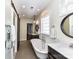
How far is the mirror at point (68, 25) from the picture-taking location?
288 cm

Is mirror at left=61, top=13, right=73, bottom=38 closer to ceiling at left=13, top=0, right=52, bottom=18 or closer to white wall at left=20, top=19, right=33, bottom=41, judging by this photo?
ceiling at left=13, top=0, right=52, bottom=18

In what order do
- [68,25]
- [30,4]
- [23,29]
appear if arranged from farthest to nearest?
[23,29]
[30,4]
[68,25]

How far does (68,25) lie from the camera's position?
10.1ft

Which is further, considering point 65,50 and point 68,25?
point 68,25

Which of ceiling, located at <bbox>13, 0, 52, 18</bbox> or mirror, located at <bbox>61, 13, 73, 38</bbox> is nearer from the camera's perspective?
mirror, located at <bbox>61, 13, 73, 38</bbox>

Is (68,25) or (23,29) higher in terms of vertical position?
(68,25)

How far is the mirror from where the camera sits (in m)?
2.88

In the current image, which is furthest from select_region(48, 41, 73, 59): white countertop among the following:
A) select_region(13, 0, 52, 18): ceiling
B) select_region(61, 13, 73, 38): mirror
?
select_region(13, 0, 52, 18): ceiling

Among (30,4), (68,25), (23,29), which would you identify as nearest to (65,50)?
(68,25)

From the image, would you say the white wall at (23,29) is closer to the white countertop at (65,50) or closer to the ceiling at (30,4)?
the ceiling at (30,4)

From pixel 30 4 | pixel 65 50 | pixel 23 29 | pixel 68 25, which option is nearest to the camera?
pixel 65 50

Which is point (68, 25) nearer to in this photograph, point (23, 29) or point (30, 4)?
point (30, 4)

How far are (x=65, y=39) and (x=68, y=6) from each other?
951mm
